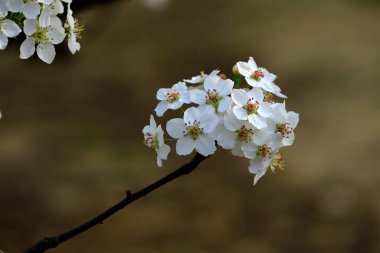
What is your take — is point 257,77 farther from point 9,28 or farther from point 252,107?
point 9,28

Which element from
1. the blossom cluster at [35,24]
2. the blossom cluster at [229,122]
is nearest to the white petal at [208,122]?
the blossom cluster at [229,122]

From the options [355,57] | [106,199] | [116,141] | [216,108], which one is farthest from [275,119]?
[355,57]

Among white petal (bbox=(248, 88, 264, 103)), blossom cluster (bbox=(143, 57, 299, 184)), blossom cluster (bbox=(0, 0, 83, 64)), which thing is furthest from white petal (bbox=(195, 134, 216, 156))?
blossom cluster (bbox=(0, 0, 83, 64))

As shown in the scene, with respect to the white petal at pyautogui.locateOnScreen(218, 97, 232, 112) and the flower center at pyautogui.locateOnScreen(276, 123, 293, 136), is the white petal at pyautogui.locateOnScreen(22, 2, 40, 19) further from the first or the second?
the flower center at pyautogui.locateOnScreen(276, 123, 293, 136)

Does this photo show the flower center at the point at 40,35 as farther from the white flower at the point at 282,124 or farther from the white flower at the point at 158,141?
the white flower at the point at 282,124

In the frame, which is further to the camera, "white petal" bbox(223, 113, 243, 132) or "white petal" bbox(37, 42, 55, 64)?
"white petal" bbox(37, 42, 55, 64)

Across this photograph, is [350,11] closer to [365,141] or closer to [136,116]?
[365,141]

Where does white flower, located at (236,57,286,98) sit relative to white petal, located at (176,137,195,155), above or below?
above
